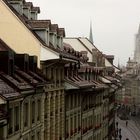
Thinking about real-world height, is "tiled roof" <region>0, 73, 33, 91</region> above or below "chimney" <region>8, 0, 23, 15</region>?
below

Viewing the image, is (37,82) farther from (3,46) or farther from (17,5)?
(17,5)

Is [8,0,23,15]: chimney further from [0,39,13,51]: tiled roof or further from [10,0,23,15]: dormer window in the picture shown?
[0,39,13,51]: tiled roof

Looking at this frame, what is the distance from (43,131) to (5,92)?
1342 centimetres

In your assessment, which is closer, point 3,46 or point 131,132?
point 3,46

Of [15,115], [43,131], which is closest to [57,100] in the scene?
[43,131]

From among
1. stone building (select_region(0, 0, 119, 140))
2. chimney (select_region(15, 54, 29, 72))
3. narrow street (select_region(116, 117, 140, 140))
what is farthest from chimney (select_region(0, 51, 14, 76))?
narrow street (select_region(116, 117, 140, 140))

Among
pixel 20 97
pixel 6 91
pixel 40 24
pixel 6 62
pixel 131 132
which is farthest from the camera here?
pixel 131 132

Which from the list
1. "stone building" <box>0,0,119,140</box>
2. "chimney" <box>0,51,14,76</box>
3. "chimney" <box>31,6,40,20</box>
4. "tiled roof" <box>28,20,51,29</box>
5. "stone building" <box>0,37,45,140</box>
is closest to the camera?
"stone building" <box>0,37,45,140</box>

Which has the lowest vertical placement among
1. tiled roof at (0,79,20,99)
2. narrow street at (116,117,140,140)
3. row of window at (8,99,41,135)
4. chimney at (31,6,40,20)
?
narrow street at (116,117,140,140)

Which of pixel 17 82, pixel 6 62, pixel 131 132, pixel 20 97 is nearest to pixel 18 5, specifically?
pixel 6 62

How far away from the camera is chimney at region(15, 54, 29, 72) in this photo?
4000 centimetres

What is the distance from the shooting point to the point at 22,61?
40.3m

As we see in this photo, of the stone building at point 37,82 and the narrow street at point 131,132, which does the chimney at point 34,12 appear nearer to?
the stone building at point 37,82

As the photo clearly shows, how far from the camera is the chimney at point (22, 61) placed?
4000cm
